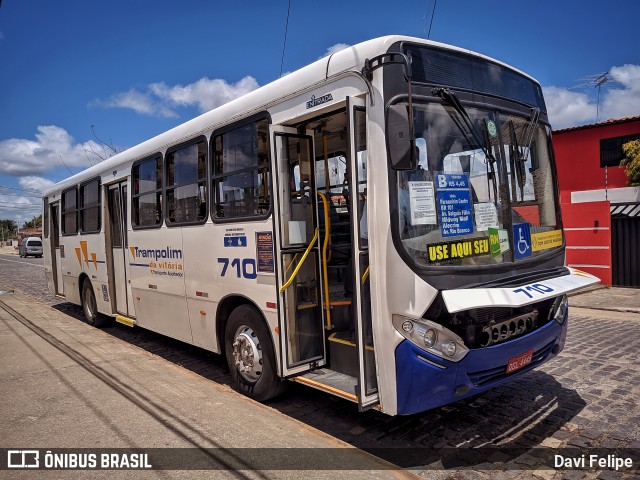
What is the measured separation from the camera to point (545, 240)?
174 inches

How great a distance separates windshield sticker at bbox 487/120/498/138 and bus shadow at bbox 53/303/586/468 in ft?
8.37

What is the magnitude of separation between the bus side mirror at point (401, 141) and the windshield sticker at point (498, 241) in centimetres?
98

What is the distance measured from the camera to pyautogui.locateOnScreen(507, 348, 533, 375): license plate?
3.86 meters

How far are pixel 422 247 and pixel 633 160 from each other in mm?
15671

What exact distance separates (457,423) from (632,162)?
1515cm

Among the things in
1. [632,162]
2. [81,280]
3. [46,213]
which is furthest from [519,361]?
[632,162]

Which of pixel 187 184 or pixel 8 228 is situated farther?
pixel 8 228

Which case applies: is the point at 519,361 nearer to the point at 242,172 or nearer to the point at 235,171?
the point at 242,172

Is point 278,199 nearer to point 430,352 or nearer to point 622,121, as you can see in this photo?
Answer: point 430,352

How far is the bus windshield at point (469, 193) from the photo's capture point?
358 cm

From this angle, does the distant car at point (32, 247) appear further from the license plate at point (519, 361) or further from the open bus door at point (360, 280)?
the license plate at point (519, 361)

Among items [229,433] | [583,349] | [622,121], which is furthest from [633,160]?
[229,433]

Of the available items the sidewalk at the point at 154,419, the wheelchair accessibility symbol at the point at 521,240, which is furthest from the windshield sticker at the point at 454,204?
the sidewalk at the point at 154,419

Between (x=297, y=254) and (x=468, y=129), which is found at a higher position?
(x=468, y=129)
